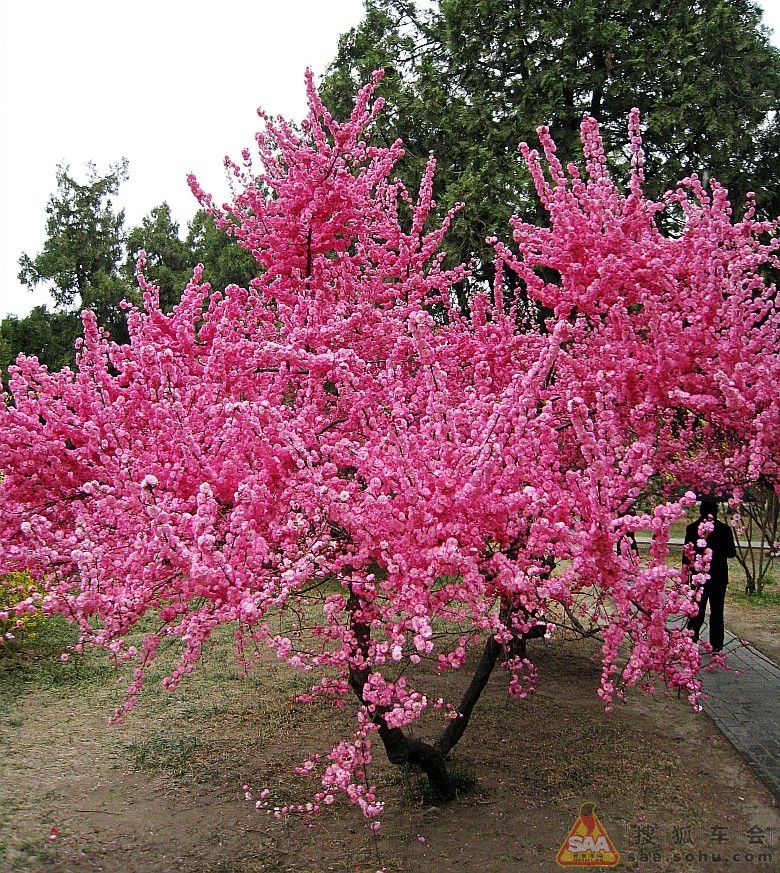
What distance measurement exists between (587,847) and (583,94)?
1286 cm

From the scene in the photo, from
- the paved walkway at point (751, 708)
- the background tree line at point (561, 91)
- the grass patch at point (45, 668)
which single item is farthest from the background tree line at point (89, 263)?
the paved walkway at point (751, 708)

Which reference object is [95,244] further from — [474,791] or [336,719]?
[474,791]

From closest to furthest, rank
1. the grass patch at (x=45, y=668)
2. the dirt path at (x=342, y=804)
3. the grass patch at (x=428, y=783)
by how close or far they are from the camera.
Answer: the dirt path at (x=342, y=804) → the grass patch at (x=428, y=783) → the grass patch at (x=45, y=668)

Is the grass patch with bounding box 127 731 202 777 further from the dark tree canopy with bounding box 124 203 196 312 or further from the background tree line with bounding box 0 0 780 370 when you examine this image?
the dark tree canopy with bounding box 124 203 196 312

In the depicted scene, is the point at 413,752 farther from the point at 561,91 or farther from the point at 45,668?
the point at 561,91

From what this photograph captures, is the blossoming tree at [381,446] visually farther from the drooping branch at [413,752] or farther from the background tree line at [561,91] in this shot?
the background tree line at [561,91]

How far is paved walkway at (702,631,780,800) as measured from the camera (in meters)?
5.36

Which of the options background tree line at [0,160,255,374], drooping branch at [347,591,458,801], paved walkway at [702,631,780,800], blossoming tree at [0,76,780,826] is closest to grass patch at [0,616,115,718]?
blossoming tree at [0,76,780,826]

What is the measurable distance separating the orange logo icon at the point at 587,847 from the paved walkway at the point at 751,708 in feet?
4.11

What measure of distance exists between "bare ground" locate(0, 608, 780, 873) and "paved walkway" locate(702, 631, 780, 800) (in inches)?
5.4

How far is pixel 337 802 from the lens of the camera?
4863mm

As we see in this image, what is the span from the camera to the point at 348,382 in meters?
4.10

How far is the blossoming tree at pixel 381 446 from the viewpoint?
3.02 m

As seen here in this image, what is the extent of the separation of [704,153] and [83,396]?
39.6 feet
